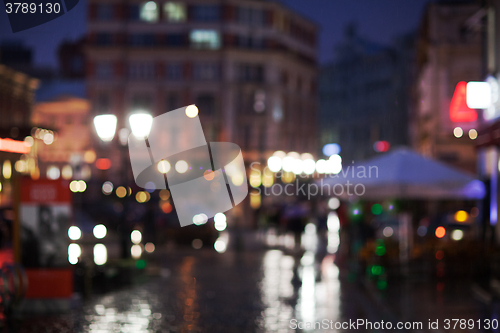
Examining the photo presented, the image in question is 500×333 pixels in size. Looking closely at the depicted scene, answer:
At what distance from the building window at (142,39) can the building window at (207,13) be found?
14.5 ft

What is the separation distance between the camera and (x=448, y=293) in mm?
12875

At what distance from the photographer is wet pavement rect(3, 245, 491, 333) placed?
10156 mm

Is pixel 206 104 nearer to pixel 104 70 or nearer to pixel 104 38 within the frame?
pixel 104 70

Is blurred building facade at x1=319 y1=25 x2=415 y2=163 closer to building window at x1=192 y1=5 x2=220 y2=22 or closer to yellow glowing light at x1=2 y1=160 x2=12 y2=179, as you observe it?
building window at x1=192 y1=5 x2=220 y2=22

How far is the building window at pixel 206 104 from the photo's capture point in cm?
6188

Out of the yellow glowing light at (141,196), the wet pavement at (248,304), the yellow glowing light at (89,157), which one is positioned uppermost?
the wet pavement at (248,304)

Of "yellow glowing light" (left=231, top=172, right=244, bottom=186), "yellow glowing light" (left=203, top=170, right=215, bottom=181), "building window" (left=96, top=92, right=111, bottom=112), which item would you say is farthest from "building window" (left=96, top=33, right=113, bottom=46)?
"yellow glowing light" (left=231, top=172, right=244, bottom=186)

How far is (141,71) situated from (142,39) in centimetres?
288

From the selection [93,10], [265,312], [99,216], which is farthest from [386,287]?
[93,10]

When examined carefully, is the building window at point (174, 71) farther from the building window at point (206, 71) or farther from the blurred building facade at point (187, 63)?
the building window at point (206, 71)

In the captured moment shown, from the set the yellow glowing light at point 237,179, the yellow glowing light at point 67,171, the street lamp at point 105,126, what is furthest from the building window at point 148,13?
the street lamp at point 105,126

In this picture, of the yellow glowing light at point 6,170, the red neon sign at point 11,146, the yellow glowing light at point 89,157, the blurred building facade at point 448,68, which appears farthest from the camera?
the yellow glowing light at point 89,157

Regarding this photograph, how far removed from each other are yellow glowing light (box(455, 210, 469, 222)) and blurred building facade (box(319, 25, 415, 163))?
185ft

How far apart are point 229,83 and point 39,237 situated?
5114 centimetres
